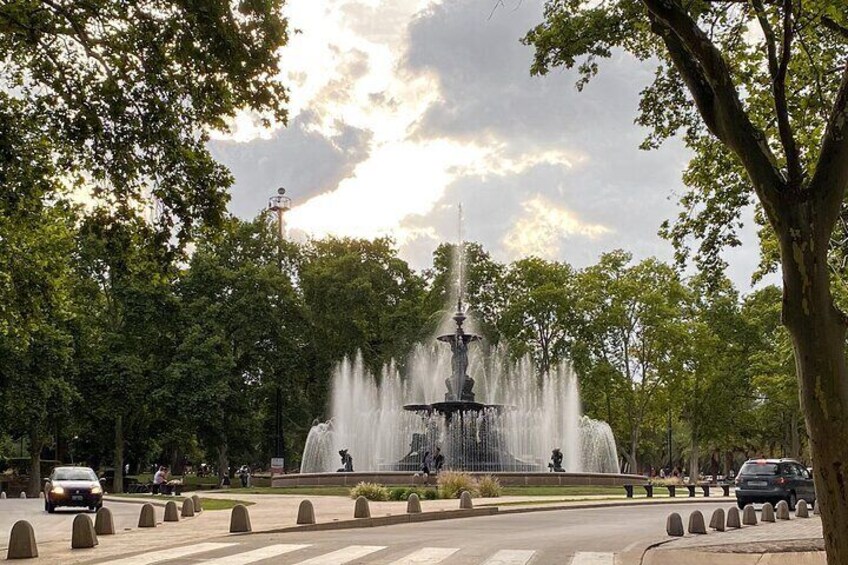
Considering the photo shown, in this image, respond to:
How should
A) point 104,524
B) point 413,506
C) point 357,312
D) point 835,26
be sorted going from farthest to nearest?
1. point 357,312
2. point 413,506
3. point 104,524
4. point 835,26

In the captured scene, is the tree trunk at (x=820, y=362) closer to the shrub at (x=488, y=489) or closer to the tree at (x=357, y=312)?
the shrub at (x=488, y=489)

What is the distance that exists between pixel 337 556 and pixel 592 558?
12.0ft

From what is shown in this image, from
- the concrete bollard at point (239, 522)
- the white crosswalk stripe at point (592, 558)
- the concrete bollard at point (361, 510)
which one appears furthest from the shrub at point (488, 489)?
the white crosswalk stripe at point (592, 558)

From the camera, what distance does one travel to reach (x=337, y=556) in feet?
44.4

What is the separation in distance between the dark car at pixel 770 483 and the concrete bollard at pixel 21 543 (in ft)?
73.2

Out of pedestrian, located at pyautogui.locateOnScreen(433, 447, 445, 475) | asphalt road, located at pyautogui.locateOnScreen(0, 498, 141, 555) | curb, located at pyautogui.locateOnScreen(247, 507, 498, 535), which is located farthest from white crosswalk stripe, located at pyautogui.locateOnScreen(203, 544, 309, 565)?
pedestrian, located at pyautogui.locateOnScreen(433, 447, 445, 475)

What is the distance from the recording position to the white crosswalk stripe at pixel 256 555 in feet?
42.2

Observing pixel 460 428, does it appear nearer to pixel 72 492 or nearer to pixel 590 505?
pixel 590 505

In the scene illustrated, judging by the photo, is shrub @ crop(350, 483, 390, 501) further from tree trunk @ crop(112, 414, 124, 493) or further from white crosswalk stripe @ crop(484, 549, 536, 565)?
tree trunk @ crop(112, 414, 124, 493)

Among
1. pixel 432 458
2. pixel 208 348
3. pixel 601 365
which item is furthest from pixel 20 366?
pixel 601 365

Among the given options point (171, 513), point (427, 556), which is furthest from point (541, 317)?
point (427, 556)

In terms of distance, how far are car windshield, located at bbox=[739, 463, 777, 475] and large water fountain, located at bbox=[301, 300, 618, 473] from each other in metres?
12.6

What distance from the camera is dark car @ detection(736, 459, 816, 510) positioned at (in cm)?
2930

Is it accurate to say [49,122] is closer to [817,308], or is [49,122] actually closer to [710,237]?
[710,237]
